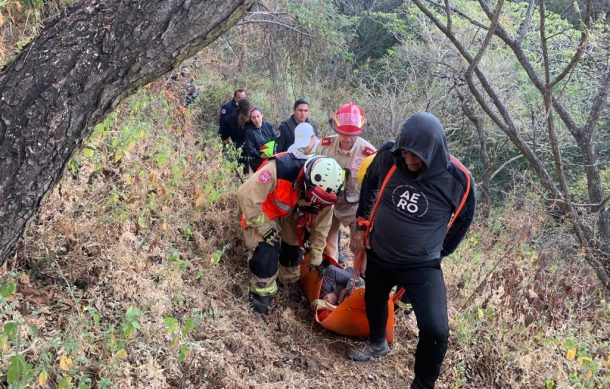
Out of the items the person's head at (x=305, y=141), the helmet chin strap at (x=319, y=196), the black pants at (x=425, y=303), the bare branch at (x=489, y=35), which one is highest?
the bare branch at (x=489, y=35)

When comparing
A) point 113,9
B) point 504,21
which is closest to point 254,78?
point 504,21

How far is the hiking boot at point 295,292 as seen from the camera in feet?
14.5

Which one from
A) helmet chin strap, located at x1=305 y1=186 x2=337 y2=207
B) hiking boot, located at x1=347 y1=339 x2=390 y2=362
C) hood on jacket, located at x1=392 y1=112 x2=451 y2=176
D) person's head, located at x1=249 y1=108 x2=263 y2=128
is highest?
hood on jacket, located at x1=392 y1=112 x2=451 y2=176

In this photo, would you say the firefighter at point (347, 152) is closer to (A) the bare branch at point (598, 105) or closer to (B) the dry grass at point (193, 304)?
(B) the dry grass at point (193, 304)

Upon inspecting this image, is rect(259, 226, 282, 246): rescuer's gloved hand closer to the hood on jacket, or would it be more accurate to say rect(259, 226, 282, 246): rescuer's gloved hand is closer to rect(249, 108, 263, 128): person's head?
the hood on jacket

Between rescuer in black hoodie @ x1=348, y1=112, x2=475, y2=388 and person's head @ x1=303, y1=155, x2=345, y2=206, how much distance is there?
0.41 m

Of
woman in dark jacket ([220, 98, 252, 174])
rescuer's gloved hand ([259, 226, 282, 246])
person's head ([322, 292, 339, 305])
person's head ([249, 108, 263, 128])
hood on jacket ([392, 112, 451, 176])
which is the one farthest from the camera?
woman in dark jacket ([220, 98, 252, 174])

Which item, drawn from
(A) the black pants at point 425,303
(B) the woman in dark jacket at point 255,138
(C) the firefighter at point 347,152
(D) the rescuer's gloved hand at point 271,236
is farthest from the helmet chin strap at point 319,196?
(B) the woman in dark jacket at point 255,138

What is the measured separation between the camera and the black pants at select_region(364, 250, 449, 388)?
3.14m

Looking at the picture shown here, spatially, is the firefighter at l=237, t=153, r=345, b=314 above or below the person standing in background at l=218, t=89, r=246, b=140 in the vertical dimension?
above

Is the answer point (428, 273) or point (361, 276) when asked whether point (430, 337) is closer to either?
point (428, 273)

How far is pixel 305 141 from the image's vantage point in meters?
5.25

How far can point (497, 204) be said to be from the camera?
11.9 meters

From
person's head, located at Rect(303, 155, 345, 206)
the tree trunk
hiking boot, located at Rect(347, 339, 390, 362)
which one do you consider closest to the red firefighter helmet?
person's head, located at Rect(303, 155, 345, 206)
